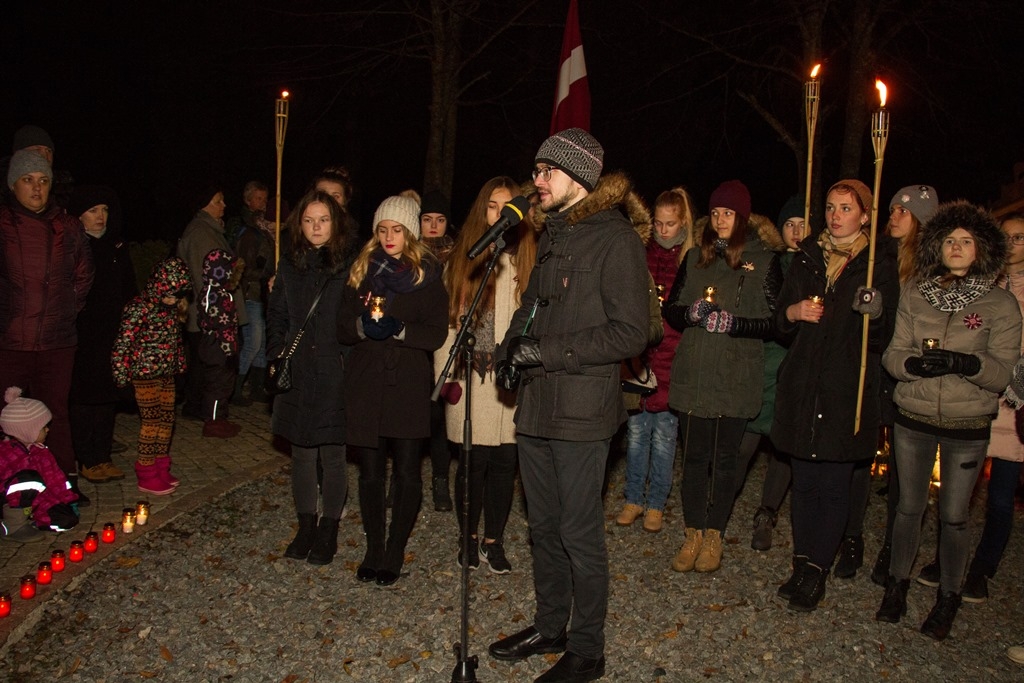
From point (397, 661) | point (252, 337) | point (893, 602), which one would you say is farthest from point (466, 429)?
point (252, 337)

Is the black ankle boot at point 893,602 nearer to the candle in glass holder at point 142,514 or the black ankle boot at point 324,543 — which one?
the black ankle boot at point 324,543

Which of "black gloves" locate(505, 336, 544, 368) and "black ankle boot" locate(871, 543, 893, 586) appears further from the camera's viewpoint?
"black ankle boot" locate(871, 543, 893, 586)

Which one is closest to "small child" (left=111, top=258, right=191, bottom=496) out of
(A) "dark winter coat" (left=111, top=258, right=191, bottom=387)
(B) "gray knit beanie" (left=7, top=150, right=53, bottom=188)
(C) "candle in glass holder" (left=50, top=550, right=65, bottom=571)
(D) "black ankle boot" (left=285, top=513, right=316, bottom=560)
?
(A) "dark winter coat" (left=111, top=258, right=191, bottom=387)

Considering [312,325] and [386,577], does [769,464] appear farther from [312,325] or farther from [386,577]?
[312,325]

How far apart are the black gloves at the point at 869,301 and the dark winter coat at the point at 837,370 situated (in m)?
0.18

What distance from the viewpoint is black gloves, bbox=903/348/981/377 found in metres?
5.10

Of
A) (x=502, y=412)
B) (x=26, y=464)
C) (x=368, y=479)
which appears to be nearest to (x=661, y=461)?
(x=502, y=412)

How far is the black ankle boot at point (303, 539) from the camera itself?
6.20 meters

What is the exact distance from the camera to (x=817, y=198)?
13.1 metres

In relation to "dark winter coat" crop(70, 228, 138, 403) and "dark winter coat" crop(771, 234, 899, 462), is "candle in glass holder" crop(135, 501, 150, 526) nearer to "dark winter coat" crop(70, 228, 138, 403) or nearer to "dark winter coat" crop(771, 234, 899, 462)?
"dark winter coat" crop(70, 228, 138, 403)

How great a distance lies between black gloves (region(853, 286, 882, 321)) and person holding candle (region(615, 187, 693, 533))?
5.59 feet

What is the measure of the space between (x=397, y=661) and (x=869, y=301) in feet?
10.9

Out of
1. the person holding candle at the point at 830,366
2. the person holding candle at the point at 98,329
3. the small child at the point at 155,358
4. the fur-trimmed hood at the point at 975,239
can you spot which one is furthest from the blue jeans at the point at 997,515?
the person holding candle at the point at 98,329

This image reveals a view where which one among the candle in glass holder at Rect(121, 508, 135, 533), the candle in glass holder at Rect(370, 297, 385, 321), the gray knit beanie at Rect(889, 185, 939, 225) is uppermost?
the gray knit beanie at Rect(889, 185, 939, 225)
